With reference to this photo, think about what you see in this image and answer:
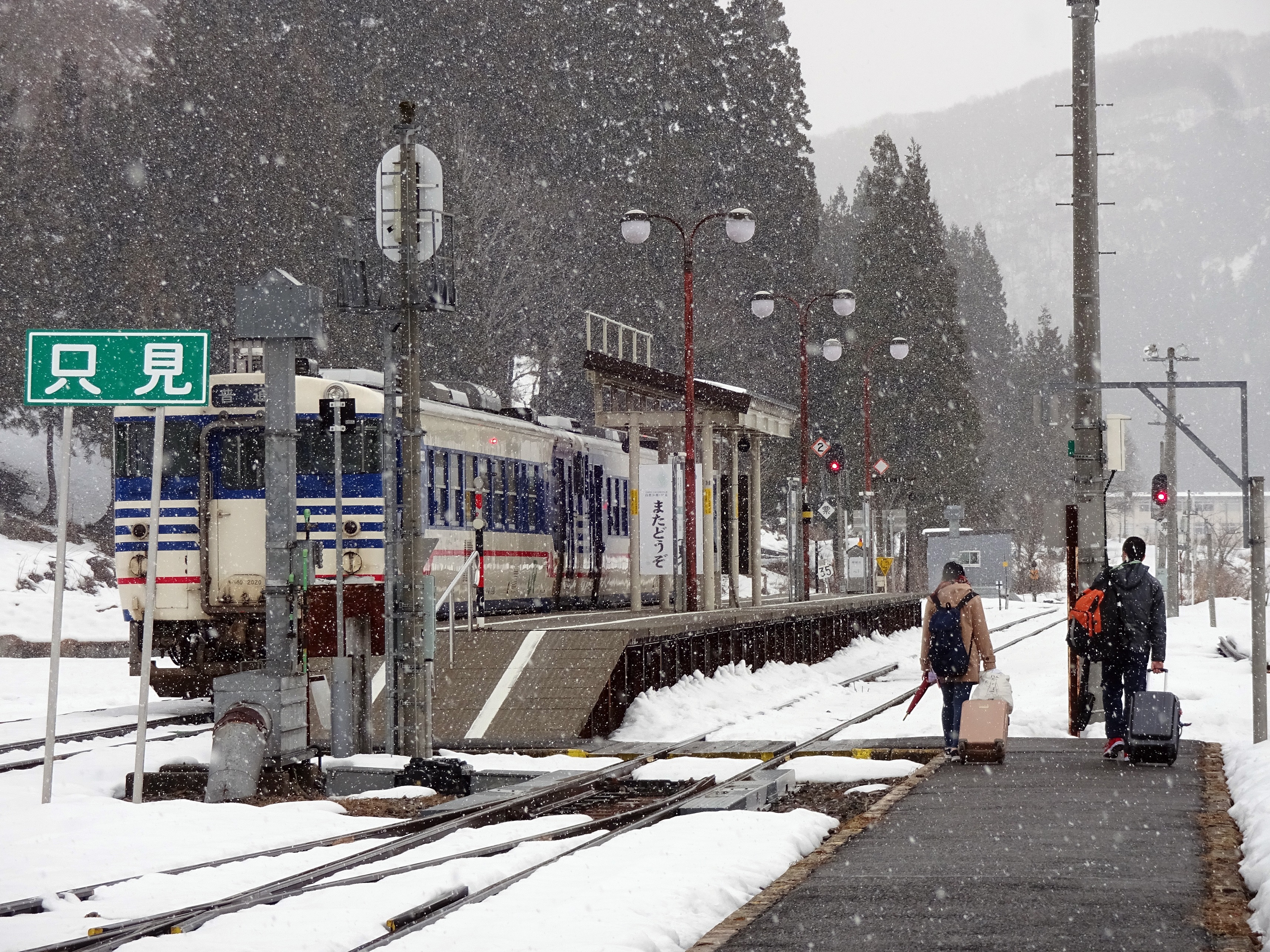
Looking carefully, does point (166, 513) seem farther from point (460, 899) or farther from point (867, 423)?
point (867, 423)

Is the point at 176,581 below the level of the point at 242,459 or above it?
below

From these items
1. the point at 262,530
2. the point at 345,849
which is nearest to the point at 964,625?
the point at 345,849

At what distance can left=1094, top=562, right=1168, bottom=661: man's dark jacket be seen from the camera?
1415cm

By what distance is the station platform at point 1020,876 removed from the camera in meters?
7.16

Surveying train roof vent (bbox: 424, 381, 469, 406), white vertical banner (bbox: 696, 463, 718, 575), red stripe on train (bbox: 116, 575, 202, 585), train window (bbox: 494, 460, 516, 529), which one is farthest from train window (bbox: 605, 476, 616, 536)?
red stripe on train (bbox: 116, 575, 202, 585)

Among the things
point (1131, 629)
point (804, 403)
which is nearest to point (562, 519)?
point (804, 403)

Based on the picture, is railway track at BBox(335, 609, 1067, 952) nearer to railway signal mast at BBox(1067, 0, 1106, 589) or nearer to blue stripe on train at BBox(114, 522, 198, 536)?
railway signal mast at BBox(1067, 0, 1106, 589)

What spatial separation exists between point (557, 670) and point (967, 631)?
5532mm

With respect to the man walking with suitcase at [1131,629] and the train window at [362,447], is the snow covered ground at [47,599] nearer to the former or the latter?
the train window at [362,447]

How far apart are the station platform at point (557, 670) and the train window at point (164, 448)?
353 cm

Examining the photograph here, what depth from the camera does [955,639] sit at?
1445 centimetres

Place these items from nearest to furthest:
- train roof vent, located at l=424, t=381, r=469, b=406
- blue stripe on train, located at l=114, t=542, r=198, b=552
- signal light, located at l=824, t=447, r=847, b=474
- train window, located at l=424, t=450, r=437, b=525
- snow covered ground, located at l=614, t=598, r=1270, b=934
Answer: snow covered ground, located at l=614, t=598, r=1270, b=934, blue stripe on train, located at l=114, t=542, r=198, b=552, train window, located at l=424, t=450, r=437, b=525, train roof vent, located at l=424, t=381, r=469, b=406, signal light, located at l=824, t=447, r=847, b=474

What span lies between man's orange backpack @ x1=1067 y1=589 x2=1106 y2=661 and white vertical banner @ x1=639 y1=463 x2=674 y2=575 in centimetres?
1254

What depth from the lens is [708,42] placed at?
67688 millimetres
